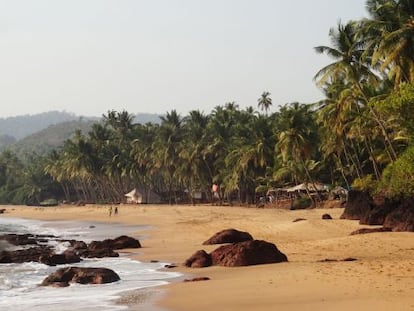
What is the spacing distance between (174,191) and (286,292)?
266 feet

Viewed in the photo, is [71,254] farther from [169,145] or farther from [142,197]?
[142,197]

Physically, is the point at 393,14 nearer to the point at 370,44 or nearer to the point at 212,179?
the point at 370,44

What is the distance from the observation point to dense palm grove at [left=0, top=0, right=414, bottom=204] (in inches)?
1218

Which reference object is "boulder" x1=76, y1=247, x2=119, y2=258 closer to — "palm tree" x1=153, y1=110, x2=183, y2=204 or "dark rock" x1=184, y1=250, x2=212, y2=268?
"dark rock" x1=184, y1=250, x2=212, y2=268

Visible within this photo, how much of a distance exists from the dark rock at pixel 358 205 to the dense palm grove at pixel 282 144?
885 mm

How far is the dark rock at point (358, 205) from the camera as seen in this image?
112 feet

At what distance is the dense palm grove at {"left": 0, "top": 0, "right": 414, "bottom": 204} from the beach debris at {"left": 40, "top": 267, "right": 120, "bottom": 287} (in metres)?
11.1

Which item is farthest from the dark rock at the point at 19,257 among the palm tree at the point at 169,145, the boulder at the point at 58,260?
the palm tree at the point at 169,145

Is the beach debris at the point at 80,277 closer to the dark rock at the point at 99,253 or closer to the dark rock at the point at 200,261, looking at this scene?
the dark rock at the point at 200,261

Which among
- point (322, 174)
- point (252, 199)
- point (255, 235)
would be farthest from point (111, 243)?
point (252, 199)

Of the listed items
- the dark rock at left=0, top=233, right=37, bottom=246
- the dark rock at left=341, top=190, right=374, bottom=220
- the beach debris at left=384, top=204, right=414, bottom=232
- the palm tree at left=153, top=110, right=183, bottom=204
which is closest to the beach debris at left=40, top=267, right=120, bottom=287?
Result: the beach debris at left=384, top=204, right=414, bottom=232

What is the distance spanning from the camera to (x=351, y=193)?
35.7 meters

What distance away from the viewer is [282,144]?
55906 mm

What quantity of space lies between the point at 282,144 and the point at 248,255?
1507 inches
